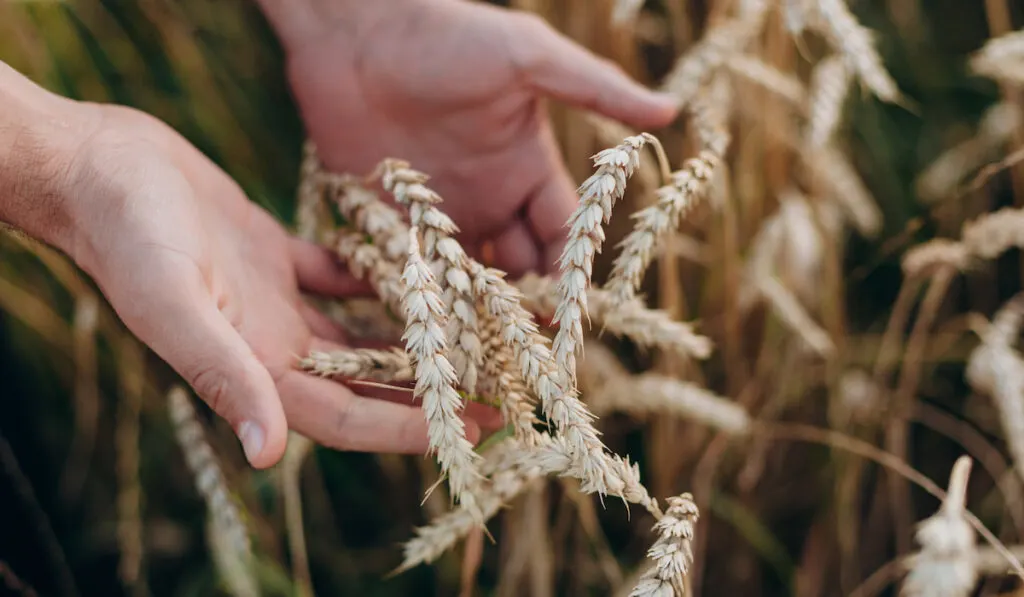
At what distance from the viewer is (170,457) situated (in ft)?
4.48

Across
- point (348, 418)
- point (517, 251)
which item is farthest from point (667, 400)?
point (348, 418)

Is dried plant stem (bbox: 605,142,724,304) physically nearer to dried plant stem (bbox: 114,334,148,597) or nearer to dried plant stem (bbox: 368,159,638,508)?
dried plant stem (bbox: 368,159,638,508)

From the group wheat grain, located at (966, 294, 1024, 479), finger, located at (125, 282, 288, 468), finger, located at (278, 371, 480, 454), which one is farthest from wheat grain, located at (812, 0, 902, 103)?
finger, located at (125, 282, 288, 468)

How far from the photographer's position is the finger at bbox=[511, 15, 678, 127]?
2.96ft

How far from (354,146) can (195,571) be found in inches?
32.0

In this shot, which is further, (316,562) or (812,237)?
(316,562)

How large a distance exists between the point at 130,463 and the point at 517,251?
2.33 ft

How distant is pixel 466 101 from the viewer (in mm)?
954

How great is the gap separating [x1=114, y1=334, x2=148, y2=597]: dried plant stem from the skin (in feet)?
1.31

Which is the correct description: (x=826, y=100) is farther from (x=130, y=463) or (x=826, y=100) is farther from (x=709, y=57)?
(x=130, y=463)

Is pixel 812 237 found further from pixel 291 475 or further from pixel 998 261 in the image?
pixel 291 475

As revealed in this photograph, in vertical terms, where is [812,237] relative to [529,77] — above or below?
below

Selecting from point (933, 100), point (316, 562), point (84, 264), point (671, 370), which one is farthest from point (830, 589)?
point (84, 264)

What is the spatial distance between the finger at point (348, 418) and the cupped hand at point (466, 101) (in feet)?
1.15
